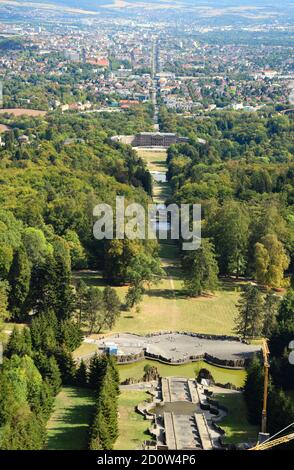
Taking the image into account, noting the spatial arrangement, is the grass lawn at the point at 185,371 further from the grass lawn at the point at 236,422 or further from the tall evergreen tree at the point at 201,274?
the tall evergreen tree at the point at 201,274

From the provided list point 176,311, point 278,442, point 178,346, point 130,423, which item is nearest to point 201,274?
point 176,311

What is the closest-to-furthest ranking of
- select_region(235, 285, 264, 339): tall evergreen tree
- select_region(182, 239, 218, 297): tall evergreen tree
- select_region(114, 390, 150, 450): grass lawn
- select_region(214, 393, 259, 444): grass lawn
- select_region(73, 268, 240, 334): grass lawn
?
select_region(114, 390, 150, 450): grass lawn
select_region(214, 393, 259, 444): grass lawn
select_region(235, 285, 264, 339): tall evergreen tree
select_region(73, 268, 240, 334): grass lawn
select_region(182, 239, 218, 297): tall evergreen tree

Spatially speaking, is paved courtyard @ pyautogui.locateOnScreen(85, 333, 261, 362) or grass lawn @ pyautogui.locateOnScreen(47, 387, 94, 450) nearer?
grass lawn @ pyautogui.locateOnScreen(47, 387, 94, 450)

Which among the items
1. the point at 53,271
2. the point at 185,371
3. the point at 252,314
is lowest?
the point at 185,371

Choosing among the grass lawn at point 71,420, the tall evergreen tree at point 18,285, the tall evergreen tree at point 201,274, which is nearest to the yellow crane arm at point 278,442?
the grass lawn at point 71,420

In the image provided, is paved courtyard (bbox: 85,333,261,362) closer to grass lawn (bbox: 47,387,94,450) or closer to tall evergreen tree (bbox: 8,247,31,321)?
tall evergreen tree (bbox: 8,247,31,321)

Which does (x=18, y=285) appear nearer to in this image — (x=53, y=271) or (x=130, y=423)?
(x=53, y=271)

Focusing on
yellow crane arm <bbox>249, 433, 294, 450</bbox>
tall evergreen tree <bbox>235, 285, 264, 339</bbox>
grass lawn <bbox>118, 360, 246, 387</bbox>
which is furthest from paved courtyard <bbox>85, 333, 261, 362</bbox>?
yellow crane arm <bbox>249, 433, 294, 450</bbox>
